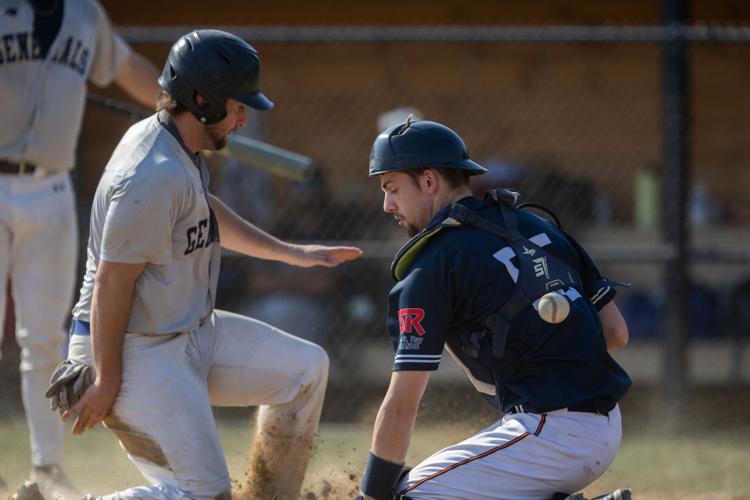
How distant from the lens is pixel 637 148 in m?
10.0

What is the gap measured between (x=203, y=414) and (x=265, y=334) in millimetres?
519

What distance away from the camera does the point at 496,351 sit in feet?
11.2

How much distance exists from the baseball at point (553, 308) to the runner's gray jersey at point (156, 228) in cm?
122

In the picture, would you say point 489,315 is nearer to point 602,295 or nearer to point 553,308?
point 553,308

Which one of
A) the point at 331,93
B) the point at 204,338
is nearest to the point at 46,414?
the point at 204,338

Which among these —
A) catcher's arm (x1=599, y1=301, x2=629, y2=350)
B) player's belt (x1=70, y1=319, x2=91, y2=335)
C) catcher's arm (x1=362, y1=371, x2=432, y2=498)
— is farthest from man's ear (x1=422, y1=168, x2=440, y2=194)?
player's belt (x1=70, y1=319, x2=91, y2=335)

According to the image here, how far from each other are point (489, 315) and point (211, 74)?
1.23 metres

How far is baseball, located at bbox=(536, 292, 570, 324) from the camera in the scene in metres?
3.34

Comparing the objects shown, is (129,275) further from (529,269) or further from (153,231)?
(529,269)

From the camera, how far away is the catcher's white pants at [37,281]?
4766 mm

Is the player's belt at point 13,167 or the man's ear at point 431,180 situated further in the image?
the player's belt at point 13,167

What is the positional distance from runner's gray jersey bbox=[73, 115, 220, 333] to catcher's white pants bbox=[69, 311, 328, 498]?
96 mm

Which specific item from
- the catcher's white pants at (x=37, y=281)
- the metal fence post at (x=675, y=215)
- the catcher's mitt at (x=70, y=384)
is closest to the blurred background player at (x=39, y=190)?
the catcher's white pants at (x=37, y=281)

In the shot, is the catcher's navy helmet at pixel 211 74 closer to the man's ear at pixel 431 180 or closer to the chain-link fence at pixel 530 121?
the man's ear at pixel 431 180
